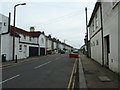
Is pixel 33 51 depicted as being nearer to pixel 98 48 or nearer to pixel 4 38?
pixel 4 38

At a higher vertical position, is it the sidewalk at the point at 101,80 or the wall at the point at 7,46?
the wall at the point at 7,46

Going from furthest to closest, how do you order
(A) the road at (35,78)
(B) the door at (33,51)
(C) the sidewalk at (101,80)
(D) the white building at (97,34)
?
(B) the door at (33,51) < (D) the white building at (97,34) < (A) the road at (35,78) < (C) the sidewalk at (101,80)

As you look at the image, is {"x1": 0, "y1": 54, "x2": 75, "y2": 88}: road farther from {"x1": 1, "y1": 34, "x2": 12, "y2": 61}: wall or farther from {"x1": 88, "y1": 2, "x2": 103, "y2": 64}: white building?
{"x1": 1, "y1": 34, "x2": 12, "y2": 61}: wall

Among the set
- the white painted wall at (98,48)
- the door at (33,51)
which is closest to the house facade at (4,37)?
the door at (33,51)

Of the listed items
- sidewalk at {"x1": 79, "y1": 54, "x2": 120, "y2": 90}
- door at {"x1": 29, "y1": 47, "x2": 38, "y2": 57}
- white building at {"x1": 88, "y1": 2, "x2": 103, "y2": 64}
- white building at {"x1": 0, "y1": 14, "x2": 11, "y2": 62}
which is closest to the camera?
sidewalk at {"x1": 79, "y1": 54, "x2": 120, "y2": 90}

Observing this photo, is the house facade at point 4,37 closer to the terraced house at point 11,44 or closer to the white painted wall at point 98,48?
the terraced house at point 11,44

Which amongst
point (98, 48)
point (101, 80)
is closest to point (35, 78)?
point (101, 80)

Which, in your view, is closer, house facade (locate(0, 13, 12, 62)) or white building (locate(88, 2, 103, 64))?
white building (locate(88, 2, 103, 64))

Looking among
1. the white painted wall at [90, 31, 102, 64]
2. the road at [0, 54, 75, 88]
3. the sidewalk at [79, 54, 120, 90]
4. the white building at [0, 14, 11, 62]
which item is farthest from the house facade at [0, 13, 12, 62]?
the sidewalk at [79, 54, 120, 90]

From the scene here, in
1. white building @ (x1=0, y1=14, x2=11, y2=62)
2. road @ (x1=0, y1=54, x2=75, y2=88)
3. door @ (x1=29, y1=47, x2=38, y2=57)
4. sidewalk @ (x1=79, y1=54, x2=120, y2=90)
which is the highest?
white building @ (x1=0, y1=14, x2=11, y2=62)

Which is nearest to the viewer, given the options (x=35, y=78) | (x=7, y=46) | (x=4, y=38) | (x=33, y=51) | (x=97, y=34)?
(x=35, y=78)

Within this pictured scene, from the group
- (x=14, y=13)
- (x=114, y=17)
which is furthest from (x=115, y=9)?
(x=14, y=13)

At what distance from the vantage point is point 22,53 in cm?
3331

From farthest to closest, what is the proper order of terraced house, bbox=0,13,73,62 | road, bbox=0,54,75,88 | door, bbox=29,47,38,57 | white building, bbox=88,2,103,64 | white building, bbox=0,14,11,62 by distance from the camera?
door, bbox=29,47,38,57 → terraced house, bbox=0,13,73,62 → white building, bbox=0,14,11,62 → white building, bbox=88,2,103,64 → road, bbox=0,54,75,88
